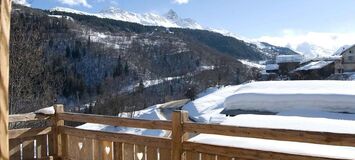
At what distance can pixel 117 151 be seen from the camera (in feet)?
20.3

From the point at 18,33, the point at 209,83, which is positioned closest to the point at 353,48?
the point at 209,83

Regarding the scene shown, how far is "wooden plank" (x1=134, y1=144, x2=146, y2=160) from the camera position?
589 centimetres

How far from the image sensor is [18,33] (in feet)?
44.3

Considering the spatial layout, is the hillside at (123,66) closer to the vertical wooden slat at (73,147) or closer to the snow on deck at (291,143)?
the vertical wooden slat at (73,147)

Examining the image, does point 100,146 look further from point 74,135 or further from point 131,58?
point 131,58

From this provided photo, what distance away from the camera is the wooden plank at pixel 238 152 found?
448 centimetres

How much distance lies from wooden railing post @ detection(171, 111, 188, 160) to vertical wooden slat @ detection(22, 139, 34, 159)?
9.26ft

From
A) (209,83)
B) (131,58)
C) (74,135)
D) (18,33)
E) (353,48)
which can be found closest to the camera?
(74,135)

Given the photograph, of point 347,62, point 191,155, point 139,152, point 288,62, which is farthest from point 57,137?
point 288,62

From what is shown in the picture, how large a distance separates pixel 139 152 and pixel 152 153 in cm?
29

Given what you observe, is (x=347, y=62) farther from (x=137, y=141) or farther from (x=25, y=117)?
(x=137, y=141)

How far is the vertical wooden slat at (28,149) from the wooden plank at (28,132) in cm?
12

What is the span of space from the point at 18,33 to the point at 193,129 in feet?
32.7

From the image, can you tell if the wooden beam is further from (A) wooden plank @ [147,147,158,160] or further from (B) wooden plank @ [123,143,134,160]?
(B) wooden plank @ [123,143,134,160]
